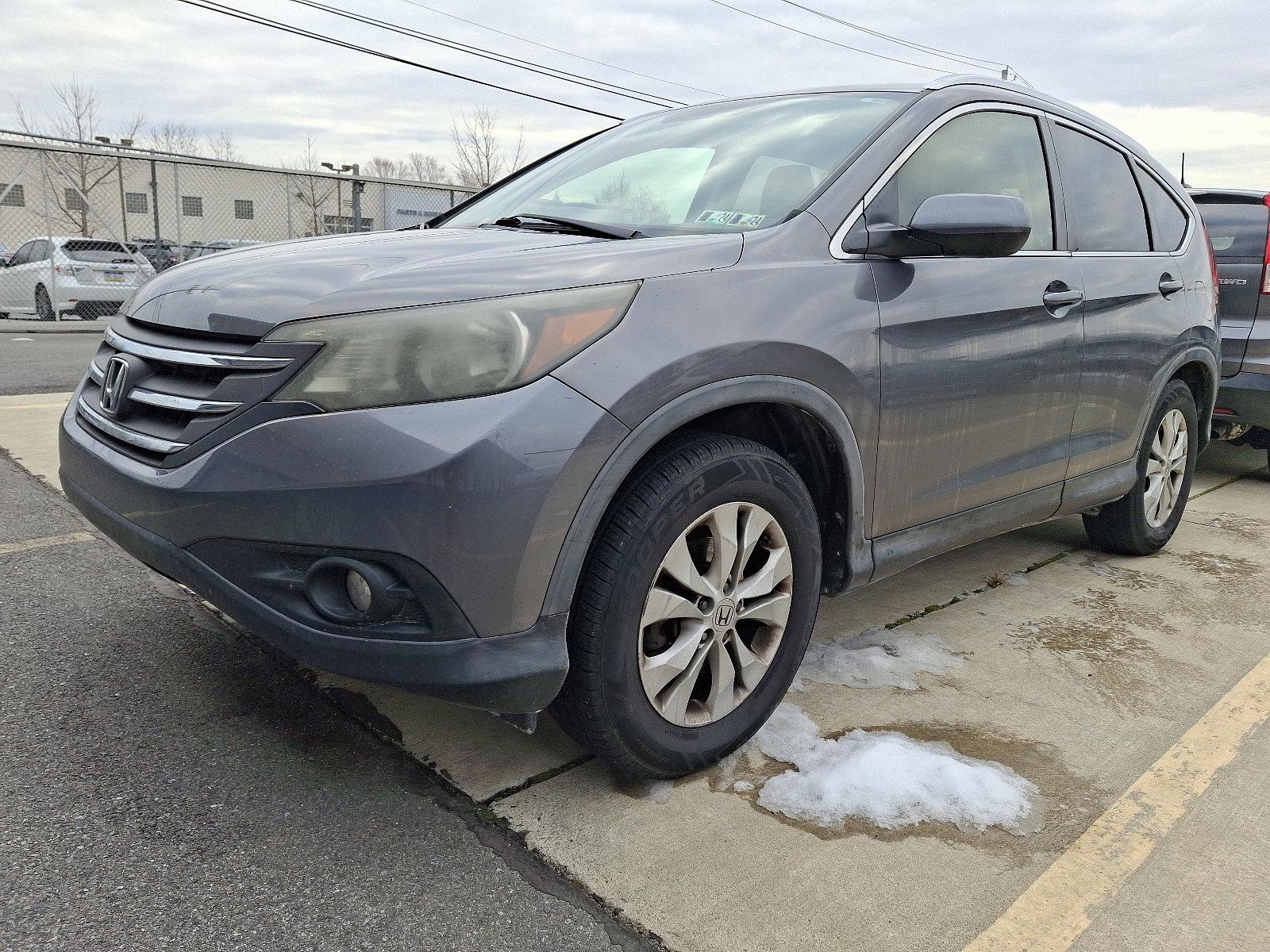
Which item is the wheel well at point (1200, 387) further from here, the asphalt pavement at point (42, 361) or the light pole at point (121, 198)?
the light pole at point (121, 198)

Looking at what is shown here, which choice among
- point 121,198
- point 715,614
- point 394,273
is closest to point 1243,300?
point 715,614

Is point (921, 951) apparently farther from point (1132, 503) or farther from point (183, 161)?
point (183, 161)

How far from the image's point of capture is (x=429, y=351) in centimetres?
191

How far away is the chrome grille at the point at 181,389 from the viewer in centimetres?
197

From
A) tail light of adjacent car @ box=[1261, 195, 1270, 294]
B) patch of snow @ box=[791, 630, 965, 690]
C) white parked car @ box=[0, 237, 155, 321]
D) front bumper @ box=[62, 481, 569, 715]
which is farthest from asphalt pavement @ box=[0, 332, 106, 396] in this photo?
tail light of adjacent car @ box=[1261, 195, 1270, 294]

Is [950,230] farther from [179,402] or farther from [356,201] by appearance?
[356,201]

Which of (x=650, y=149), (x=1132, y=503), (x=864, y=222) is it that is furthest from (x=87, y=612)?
(x=1132, y=503)

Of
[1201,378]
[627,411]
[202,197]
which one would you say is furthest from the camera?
[202,197]

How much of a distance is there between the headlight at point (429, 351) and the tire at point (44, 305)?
1487cm

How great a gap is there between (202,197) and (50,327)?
224 inches

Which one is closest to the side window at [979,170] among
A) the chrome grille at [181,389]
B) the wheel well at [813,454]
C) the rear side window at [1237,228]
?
the wheel well at [813,454]

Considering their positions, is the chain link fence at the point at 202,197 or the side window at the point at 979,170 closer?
the side window at the point at 979,170

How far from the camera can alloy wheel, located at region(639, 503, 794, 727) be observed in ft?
7.17

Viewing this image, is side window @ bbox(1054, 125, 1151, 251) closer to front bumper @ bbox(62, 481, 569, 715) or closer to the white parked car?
front bumper @ bbox(62, 481, 569, 715)
